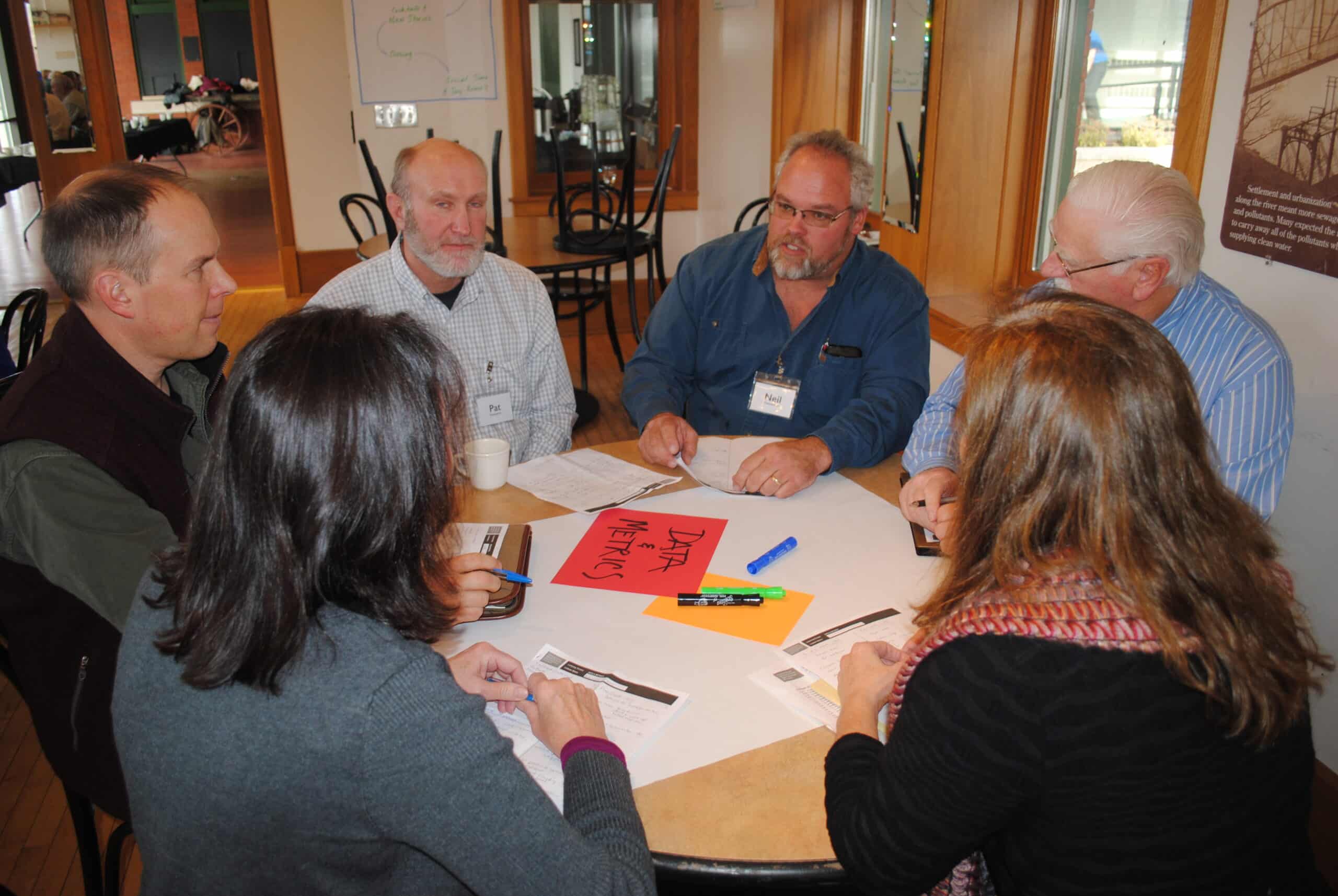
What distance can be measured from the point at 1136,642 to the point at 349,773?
28.8 inches

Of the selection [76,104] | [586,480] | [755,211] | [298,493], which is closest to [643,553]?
[586,480]

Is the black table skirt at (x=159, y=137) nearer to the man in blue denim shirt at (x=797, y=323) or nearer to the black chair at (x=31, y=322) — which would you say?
the black chair at (x=31, y=322)

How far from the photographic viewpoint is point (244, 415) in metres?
0.85

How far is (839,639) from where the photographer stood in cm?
136

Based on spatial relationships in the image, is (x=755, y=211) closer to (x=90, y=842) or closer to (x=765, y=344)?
(x=765, y=344)

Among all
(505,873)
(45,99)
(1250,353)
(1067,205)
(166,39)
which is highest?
(166,39)

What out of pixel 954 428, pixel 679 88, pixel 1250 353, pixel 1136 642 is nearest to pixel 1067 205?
pixel 1250 353

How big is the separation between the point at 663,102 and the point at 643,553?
17.4 feet

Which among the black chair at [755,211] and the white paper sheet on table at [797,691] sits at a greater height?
the black chair at [755,211]

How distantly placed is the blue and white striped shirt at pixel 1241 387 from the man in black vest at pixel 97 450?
135 cm

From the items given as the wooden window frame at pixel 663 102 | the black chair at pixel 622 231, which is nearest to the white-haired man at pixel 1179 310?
the black chair at pixel 622 231

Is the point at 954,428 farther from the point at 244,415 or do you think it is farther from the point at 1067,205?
the point at 1067,205

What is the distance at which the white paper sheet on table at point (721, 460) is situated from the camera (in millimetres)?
1894

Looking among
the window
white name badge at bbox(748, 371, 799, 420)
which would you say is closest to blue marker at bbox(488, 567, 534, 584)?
white name badge at bbox(748, 371, 799, 420)
